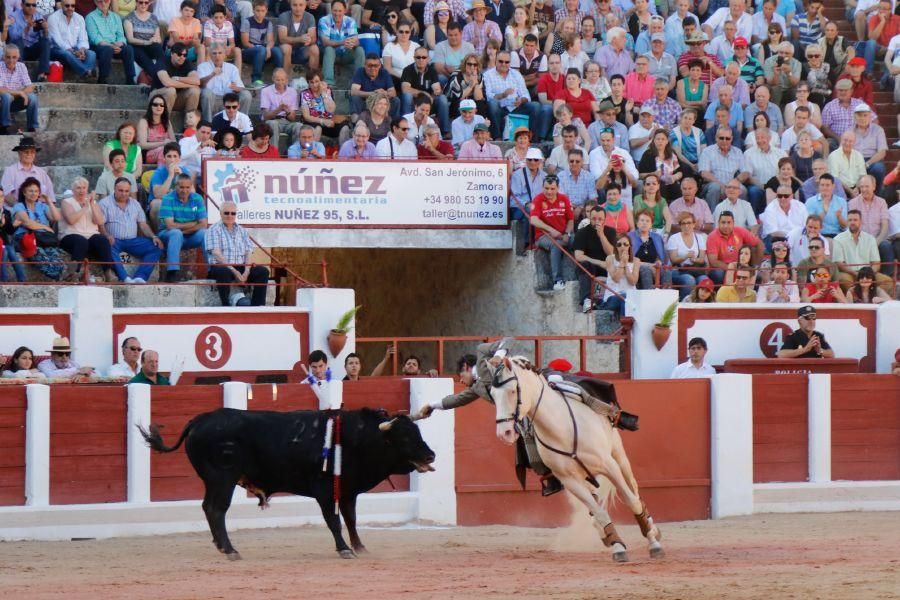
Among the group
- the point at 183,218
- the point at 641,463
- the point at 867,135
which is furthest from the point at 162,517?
the point at 867,135

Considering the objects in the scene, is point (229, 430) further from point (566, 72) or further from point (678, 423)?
point (566, 72)

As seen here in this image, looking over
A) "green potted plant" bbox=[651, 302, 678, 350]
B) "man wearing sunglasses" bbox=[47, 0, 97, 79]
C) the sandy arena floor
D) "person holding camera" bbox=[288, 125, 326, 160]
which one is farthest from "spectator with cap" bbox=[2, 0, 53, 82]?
"green potted plant" bbox=[651, 302, 678, 350]

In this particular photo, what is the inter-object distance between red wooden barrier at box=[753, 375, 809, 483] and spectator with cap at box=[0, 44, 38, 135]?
7671 mm

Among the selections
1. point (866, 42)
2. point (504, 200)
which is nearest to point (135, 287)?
point (504, 200)

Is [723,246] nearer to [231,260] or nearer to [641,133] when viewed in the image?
[641,133]

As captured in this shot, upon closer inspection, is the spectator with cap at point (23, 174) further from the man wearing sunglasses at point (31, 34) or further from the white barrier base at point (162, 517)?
the white barrier base at point (162, 517)

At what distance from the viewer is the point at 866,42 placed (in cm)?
2167

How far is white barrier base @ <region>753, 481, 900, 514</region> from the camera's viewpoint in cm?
1488

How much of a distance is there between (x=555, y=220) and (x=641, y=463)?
363 cm

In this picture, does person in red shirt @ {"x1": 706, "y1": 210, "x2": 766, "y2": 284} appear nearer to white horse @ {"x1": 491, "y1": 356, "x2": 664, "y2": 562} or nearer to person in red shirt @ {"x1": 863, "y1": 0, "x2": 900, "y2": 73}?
person in red shirt @ {"x1": 863, "y1": 0, "x2": 900, "y2": 73}

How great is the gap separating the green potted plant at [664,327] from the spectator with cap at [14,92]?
6.56m

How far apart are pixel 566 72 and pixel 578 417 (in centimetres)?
885

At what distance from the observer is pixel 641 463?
14492mm

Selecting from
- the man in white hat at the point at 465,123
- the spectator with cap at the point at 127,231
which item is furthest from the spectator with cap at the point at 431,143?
the spectator with cap at the point at 127,231
